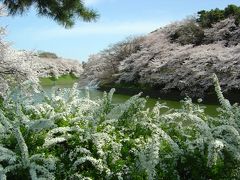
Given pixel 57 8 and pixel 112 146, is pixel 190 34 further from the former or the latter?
pixel 112 146

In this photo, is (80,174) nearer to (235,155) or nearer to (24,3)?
(235,155)

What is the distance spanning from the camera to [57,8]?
10.7 m

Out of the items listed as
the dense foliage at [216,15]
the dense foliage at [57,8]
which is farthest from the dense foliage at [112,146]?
the dense foliage at [216,15]

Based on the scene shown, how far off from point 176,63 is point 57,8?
2116 centimetres

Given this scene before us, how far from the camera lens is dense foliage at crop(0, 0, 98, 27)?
10508mm

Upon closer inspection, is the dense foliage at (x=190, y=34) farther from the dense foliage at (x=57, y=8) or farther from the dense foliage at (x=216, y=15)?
the dense foliage at (x=57, y=8)

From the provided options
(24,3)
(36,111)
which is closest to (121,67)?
(24,3)

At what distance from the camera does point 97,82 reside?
140 feet

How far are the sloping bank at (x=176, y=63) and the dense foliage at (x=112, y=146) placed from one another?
66.9ft

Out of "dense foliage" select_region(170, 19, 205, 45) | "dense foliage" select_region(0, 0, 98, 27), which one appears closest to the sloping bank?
"dense foliage" select_region(170, 19, 205, 45)

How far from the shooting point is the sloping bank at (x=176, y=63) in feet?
85.8

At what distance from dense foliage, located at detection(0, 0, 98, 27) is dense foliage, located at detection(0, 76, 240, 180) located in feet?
20.9

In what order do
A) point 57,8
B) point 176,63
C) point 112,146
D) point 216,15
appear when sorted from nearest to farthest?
point 112,146 < point 57,8 < point 176,63 < point 216,15

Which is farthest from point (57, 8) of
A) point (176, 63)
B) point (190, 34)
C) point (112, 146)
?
point (190, 34)
